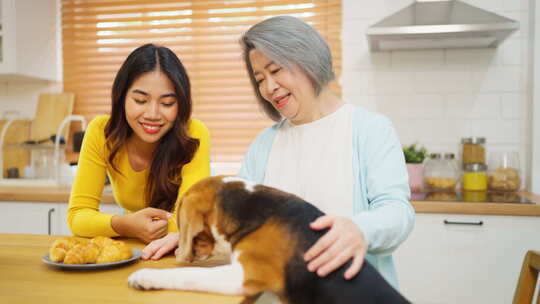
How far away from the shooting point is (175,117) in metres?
1.65

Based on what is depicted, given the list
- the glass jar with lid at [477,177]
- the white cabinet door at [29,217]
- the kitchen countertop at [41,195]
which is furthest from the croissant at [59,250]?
the glass jar with lid at [477,177]

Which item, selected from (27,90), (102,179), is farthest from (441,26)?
(27,90)

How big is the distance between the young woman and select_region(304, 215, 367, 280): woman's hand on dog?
744mm

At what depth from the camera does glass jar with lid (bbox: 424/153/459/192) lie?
2.65 m

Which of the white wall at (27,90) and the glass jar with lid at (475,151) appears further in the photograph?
the white wall at (27,90)

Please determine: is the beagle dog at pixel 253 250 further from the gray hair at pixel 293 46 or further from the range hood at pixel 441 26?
the range hood at pixel 441 26

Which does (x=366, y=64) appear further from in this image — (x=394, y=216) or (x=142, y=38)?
(x=394, y=216)

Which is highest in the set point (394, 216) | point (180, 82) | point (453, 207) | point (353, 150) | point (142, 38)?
point (142, 38)

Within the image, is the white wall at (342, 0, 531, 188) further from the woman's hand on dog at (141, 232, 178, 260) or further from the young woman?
the woman's hand on dog at (141, 232, 178, 260)

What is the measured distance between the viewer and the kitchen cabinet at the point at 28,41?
120 inches

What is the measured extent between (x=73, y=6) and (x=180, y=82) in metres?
2.24

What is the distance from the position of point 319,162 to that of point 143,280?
0.63m

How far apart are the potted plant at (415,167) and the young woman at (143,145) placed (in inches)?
55.1

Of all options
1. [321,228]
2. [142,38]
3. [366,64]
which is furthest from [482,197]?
[142,38]
